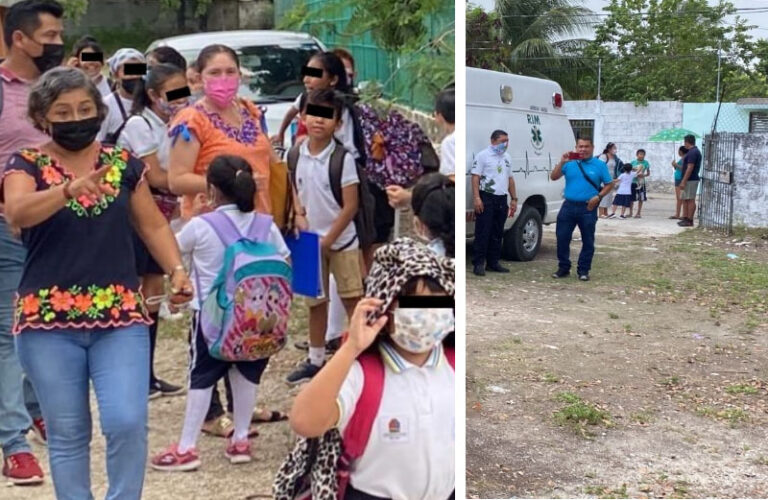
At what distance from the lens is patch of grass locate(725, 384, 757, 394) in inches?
200

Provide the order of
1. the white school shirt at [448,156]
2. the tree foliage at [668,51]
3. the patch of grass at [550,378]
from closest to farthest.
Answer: the white school shirt at [448,156]
the patch of grass at [550,378]
the tree foliage at [668,51]

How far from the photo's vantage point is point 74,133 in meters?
2.20

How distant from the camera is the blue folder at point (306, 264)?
248 cm

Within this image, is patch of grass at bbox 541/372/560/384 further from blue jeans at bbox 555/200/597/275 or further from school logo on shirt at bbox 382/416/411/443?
school logo on shirt at bbox 382/416/411/443

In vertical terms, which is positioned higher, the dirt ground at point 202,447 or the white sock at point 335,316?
the white sock at point 335,316

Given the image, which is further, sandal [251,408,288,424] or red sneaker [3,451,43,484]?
sandal [251,408,288,424]

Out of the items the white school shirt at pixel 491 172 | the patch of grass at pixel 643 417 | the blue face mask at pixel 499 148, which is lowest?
the patch of grass at pixel 643 417

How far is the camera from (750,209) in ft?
25.1

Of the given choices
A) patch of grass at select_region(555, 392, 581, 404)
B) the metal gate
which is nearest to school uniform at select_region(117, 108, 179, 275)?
patch of grass at select_region(555, 392, 581, 404)

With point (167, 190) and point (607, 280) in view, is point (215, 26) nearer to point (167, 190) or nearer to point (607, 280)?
point (167, 190)

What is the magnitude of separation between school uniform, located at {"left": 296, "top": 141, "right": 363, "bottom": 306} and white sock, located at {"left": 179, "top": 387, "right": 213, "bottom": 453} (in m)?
0.48

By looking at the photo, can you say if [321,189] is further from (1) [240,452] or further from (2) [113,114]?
(1) [240,452]

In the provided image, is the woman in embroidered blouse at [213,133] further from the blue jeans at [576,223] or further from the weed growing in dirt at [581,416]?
the blue jeans at [576,223]

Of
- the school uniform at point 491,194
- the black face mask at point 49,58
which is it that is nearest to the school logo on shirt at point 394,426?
the black face mask at point 49,58
